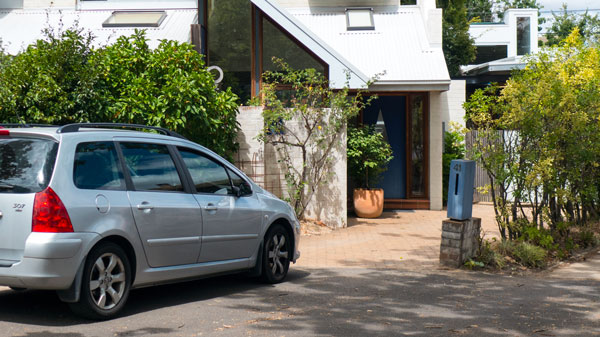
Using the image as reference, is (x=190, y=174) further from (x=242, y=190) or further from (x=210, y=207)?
(x=242, y=190)

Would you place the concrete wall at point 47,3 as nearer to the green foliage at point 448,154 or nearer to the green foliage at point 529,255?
the green foliage at point 448,154

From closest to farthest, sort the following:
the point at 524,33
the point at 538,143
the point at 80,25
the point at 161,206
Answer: the point at 161,206 → the point at 538,143 → the point at 80,25 → the point at 524,33

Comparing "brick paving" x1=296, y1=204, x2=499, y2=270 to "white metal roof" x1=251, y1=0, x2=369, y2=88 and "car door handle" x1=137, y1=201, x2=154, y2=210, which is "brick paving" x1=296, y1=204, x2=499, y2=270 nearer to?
"white metal roof" x1=251, y1=0, x2=369, y2=88

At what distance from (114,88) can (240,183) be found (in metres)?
4.76

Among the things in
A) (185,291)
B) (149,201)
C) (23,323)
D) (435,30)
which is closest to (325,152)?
(435,30)

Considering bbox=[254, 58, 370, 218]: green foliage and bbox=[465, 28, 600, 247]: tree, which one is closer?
bbox=[465, 28, 600, 247]: tree

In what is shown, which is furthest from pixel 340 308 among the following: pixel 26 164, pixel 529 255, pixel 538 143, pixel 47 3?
pixel 47 3

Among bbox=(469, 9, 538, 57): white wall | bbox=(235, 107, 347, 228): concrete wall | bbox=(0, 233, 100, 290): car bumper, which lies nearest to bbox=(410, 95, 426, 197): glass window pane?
bbox=(235, 107, 347, 228): concrete wall

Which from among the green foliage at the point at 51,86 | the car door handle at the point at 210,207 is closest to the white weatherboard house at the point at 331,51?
the green foliage at the point at 51,86

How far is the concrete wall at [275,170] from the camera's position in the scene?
1327 cm

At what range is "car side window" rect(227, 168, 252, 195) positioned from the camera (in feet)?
25.8

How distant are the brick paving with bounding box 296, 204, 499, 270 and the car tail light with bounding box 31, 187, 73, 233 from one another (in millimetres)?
4463

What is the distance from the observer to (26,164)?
6.02 m

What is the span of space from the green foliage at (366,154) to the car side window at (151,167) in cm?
823
